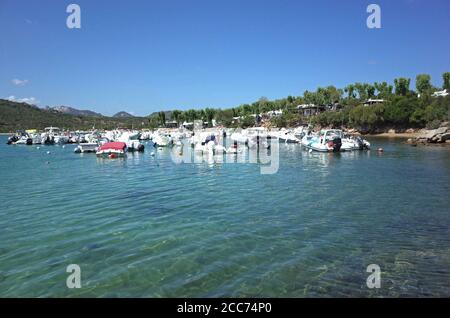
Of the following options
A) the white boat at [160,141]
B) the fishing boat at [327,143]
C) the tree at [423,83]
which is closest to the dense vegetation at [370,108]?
the tree at [423,83]


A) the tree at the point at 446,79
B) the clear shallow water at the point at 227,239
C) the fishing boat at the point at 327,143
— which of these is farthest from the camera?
the tree at the point at 446,79

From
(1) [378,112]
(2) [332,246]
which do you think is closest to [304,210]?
(2) [332,246]

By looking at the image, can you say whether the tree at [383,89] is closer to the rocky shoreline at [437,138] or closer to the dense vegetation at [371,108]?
the dense vegetation at [371,108]

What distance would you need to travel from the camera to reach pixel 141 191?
81.5ft

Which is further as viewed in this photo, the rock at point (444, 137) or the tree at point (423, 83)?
the tree at point (423, 83)

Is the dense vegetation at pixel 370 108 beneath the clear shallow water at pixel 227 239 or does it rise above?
above

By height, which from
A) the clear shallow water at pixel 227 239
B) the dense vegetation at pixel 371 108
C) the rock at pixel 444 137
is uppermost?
the dense vegetation at pixel 371 108

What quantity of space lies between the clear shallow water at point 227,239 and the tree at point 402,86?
399 ft

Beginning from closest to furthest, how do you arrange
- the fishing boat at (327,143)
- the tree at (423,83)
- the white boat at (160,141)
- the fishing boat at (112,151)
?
the fishing boat at (112,151), the fishing boat at (327,143), the white boat at (160,141), the tree at (423,83)

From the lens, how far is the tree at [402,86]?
13388 cm

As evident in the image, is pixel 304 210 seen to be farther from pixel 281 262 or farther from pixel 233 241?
pixel 281 262

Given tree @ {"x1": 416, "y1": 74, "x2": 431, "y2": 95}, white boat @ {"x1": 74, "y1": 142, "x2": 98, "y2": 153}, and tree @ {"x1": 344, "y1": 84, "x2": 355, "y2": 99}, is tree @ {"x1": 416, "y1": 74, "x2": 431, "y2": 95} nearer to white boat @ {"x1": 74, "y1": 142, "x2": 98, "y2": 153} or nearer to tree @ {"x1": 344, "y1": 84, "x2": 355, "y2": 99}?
tree @ {"x1": 344, "y1": 84, "x2": 355, "y2": 99}

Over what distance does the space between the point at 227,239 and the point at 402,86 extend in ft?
459

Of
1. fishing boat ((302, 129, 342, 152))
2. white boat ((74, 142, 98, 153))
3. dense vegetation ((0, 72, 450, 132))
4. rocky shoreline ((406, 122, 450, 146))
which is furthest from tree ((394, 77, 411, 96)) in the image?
white boat ((74, 142, 98, 153))
